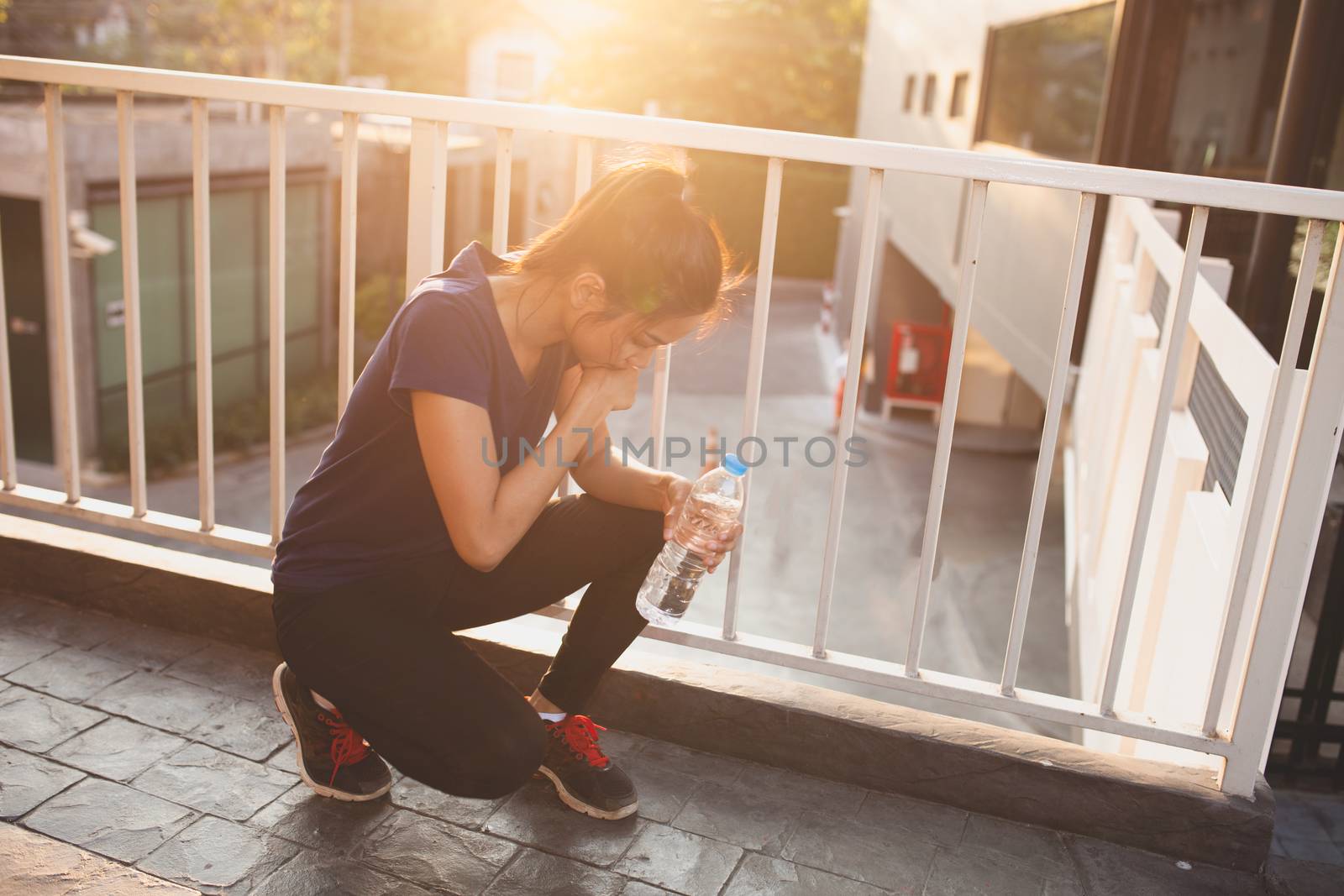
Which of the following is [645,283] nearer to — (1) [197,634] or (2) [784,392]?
(1) [197,634]

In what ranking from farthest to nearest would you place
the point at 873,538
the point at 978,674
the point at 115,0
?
the point at 115,0 → the point at 873,538 → the point at 978,674

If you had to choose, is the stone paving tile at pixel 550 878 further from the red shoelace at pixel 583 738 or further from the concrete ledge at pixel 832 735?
the concrete ledge at pixel 832 735

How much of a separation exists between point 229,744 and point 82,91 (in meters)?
A: 16.9

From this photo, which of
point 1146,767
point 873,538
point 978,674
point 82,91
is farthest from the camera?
point 82,91

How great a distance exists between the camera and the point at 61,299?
7.57 feet

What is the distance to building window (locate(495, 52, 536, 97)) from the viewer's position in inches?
1209

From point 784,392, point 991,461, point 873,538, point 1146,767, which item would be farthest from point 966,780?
point 784,392

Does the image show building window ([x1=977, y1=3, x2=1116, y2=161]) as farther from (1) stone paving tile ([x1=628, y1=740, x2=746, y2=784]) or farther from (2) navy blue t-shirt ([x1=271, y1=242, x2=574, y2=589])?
(2) navy blue t-shirt ([x1=271, y1=242, x2=574, y2=589])

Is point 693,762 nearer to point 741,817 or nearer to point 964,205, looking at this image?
point 741,817

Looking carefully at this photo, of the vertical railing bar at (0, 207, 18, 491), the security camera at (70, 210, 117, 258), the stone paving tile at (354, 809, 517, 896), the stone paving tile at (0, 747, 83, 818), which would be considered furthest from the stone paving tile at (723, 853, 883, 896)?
the security camera at (70, 210, 117, 258)

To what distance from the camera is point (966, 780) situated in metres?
1.97

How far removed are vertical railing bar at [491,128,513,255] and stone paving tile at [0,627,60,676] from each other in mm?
1210

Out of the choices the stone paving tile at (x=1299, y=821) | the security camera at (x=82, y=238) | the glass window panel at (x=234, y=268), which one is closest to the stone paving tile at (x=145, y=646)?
the stone paving tile at (x=1299, y=821)

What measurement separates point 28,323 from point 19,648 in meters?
12.3
